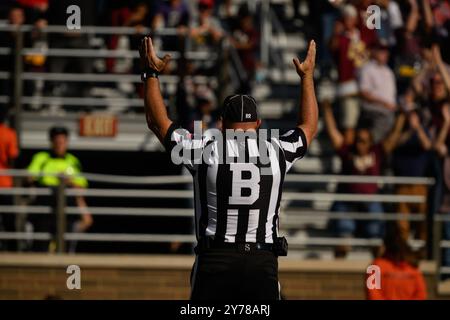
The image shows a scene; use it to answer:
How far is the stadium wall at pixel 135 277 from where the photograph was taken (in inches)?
611

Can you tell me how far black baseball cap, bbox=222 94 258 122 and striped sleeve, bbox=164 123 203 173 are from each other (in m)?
0.27

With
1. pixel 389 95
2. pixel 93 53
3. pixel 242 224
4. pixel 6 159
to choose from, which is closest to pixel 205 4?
pixel 93 53

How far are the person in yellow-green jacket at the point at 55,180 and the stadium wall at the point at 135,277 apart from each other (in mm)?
469

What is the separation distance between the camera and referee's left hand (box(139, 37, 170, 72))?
8742 mm

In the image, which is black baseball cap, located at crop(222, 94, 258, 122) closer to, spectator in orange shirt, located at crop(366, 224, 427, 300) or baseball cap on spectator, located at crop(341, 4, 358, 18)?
spectator in orange shirt, located at crop(366, 224, 427, 300)

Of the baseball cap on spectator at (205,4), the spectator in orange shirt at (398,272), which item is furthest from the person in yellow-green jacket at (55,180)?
the spectator in orange shirt at (398,272)

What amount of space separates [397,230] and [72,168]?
446cm

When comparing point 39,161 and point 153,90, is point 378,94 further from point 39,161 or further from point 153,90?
point 153,90

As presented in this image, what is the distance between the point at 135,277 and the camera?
15.6 metres

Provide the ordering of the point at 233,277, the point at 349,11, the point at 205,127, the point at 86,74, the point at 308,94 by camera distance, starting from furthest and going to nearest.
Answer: the point at 349,11
the point at 86,74
the point at 205,127
the point at 308,94
the point at 233,277

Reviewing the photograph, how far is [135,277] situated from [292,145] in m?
6.91

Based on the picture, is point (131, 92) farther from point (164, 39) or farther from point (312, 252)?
point (312, 252)

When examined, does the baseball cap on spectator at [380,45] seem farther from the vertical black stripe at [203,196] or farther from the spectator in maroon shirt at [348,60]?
the vertical black stripe at [203,196]

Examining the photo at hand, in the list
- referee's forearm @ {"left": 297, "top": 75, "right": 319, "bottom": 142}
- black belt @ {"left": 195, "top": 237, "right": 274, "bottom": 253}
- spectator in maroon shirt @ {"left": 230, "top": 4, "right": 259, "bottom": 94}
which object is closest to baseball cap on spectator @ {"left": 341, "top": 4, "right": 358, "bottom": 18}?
spectator in maroon shirt @ {"left": 230, "top": 4, "right": 259, "bottom": 94}
